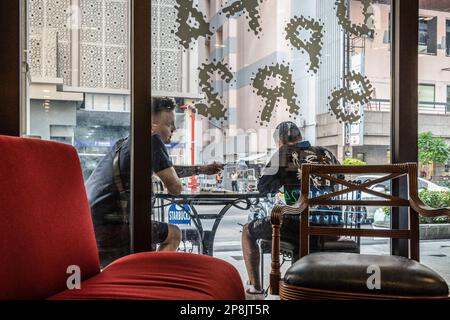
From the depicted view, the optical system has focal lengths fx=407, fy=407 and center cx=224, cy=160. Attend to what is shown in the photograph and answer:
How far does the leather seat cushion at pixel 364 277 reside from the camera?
60.1 inches

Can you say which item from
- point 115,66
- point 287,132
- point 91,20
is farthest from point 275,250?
point 91,20

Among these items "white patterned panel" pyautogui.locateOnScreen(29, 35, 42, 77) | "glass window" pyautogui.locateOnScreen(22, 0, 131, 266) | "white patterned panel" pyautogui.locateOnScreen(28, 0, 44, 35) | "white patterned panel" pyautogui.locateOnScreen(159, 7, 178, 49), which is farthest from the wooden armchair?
"white patterned panel" pyautogui.locateOnScreen(28, 0, 44, 35)

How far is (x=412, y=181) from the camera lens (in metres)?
2.10

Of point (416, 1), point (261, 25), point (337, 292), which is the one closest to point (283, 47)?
point (261, 25)

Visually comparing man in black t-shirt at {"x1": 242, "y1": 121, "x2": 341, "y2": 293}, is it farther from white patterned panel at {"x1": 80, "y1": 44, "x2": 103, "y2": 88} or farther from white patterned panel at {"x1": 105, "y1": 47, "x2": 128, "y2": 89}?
white patterned panel at {"x1": 80, "y1": 44, "x2": 103, "y2": 88}

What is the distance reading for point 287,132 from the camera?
8.24ft

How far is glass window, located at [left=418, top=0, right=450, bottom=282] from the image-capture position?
258cm

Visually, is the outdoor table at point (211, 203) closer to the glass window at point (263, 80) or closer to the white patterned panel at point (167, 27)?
the glass window at point (263, 80)

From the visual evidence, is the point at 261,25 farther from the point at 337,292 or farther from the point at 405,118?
the point at 337,292

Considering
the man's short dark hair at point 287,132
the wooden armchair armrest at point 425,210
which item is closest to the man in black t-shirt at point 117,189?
the man's short dark hair at point 287,132

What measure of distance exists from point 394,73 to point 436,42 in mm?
429

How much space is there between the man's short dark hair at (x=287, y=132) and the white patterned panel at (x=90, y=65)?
3.54 feet

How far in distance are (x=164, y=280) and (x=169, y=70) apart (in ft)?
4.20

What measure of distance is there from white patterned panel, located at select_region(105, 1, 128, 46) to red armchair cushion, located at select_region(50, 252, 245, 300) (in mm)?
1233
